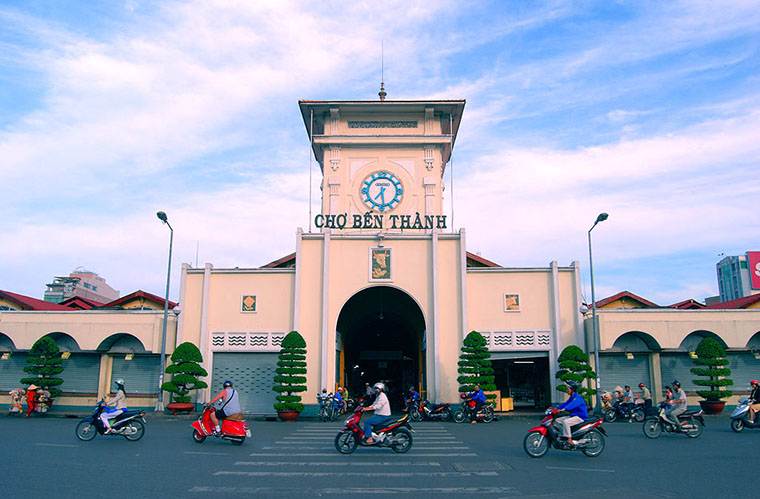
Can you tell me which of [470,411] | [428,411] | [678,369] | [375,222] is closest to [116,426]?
[428,411]

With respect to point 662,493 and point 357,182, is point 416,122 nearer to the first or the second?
point 357,182

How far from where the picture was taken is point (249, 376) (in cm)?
2781

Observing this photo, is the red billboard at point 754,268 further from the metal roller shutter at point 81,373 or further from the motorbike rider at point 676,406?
the metal roller shutter at point 81,373

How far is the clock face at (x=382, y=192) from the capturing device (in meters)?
33.2

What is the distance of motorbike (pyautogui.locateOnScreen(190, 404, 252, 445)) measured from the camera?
15305 mm

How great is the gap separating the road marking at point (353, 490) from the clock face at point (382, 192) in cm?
2411

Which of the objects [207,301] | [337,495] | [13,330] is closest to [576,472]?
[337,495]

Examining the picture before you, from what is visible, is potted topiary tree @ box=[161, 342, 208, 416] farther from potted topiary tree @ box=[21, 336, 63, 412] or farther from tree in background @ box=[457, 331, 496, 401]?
tree in background @ box=[457, 331, 496, 401]

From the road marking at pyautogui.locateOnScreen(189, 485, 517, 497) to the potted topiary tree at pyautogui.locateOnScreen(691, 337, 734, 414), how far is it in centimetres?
1957

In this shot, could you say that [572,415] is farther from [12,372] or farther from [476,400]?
[12,372]

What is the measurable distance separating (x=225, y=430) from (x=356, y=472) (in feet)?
17.1

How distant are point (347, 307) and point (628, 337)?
13.3m

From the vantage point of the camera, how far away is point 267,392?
90.4 feet

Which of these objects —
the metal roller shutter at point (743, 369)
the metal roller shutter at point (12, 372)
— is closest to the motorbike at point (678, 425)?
the metal roller shutter at point (743, 369)
